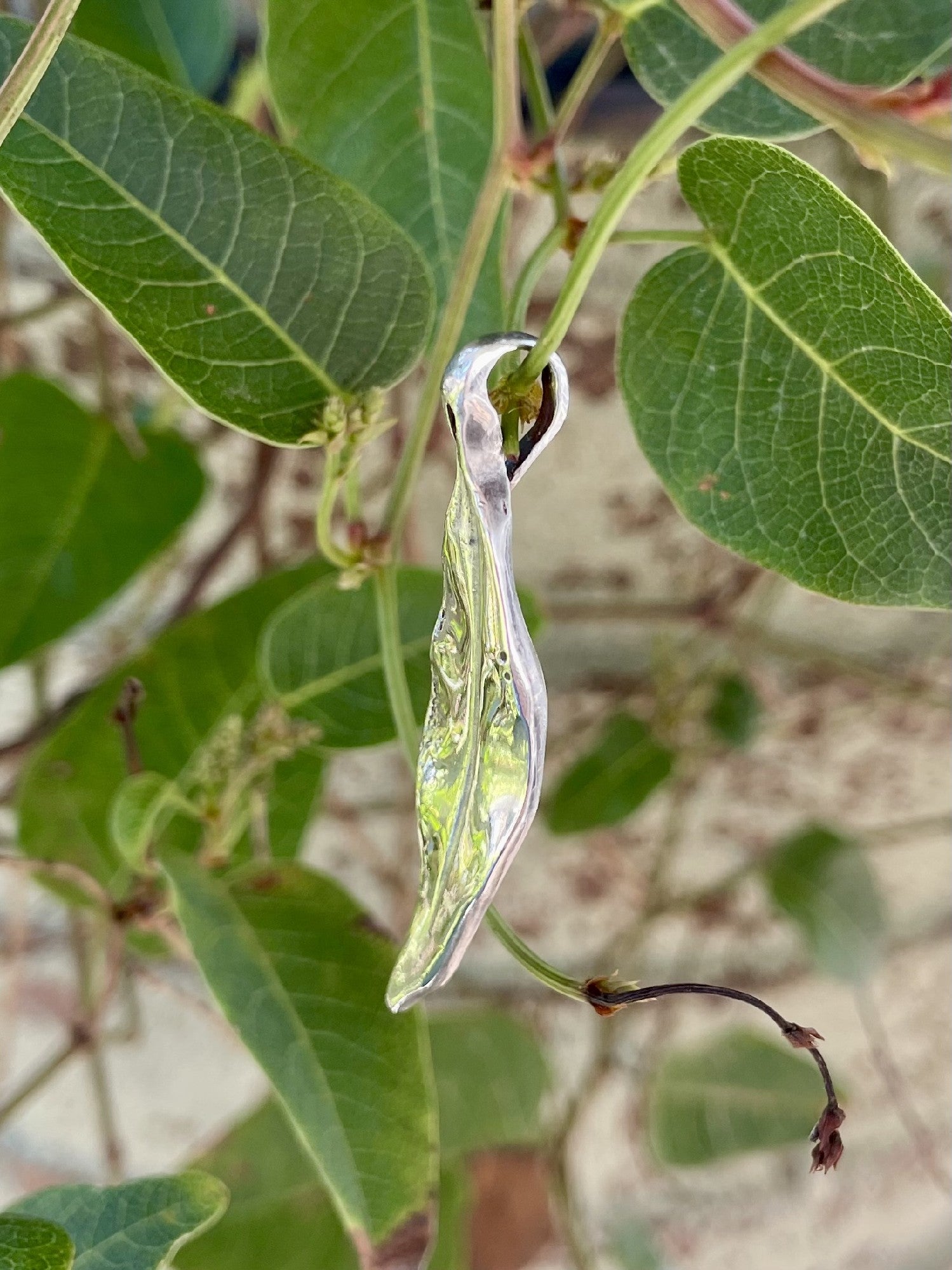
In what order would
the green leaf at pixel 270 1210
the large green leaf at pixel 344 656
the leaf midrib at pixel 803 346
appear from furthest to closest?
the green leaf at pixel 270 1210, the large green leaf at pixel 344 656, the leaf midrib at pixel 803 346

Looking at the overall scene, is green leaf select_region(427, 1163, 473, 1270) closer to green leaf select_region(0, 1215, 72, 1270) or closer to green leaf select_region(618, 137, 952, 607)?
green leaf select_region(0, 1215, 72, 1270)

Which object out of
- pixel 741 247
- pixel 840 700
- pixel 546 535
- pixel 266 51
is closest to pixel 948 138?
pixel 741 247

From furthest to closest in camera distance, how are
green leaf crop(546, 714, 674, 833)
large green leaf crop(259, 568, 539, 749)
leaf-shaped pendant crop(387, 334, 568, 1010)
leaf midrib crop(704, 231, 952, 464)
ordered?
1. green leaf crop(546, 714, 674, 833)
2. large green leaf crop(259, 568, 539, 749)
3. leaf midrib crop(704, 231, 952, 464)
4. leaf-shaped pendant crop(387, 334, 568, 1010)

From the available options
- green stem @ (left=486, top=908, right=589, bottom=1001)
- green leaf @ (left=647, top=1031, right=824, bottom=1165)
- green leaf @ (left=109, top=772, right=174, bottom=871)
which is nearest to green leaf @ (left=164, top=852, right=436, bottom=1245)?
green leaf @ (left=109, top=772, right=174, bottom=871)

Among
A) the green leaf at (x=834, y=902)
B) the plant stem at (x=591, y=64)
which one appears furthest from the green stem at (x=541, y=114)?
the green leaf at (x=834, y=902)

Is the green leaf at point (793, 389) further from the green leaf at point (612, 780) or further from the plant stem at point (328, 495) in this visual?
the green leaf at point (612, 780)
